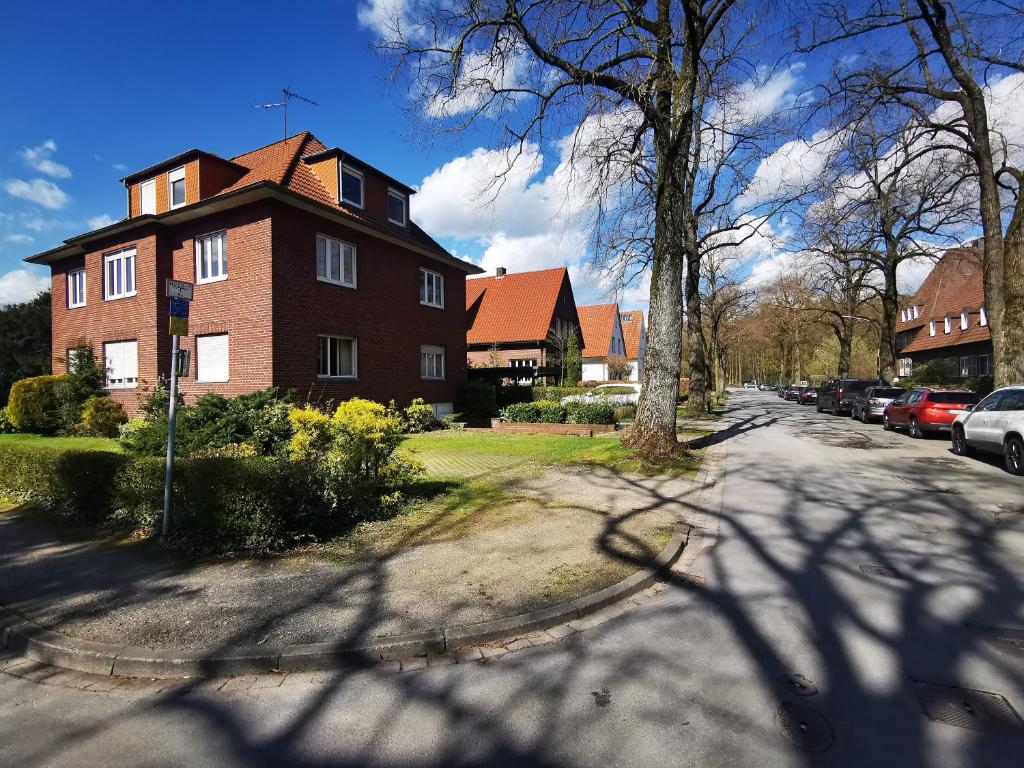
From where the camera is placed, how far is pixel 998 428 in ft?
35.5

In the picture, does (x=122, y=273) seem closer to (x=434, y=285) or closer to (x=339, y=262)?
(x=339, y=262)

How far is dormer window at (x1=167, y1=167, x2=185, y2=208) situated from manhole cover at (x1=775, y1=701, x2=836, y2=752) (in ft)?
67.5

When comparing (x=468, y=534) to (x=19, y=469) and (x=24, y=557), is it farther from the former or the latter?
(x=19, y=469)

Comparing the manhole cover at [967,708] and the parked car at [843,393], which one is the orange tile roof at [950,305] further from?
the manhole cover at [967,708]

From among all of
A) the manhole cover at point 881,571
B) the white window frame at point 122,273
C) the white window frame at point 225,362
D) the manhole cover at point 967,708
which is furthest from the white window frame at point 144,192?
the manhole cover at point 967,708

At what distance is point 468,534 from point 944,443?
641 inches

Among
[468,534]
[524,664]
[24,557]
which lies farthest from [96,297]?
[524,664]

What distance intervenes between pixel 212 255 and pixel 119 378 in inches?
247

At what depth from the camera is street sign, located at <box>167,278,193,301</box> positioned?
6.04 m

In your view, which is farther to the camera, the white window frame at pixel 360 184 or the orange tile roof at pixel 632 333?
the orange tile roof at pixel 632 333

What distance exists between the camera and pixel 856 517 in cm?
709

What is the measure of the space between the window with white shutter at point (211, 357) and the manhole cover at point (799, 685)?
54.6 feet

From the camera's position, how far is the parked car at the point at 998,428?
10.2 metres

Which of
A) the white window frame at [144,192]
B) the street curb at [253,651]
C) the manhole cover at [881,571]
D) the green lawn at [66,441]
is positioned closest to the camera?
the street curb at [253,651]
